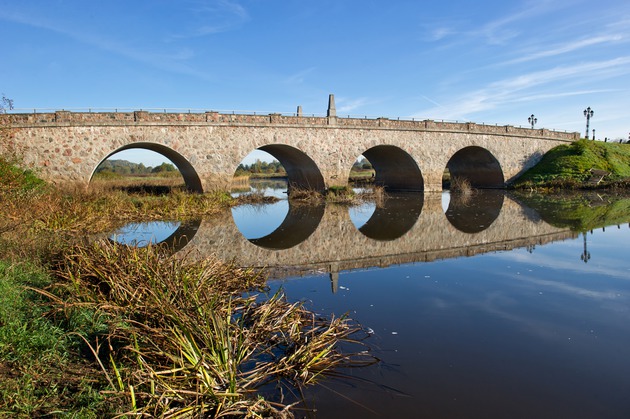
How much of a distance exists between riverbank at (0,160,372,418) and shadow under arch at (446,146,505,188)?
1123 inches

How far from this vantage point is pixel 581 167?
2966 cm

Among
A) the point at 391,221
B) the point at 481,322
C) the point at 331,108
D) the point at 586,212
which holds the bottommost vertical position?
the point at 481,322

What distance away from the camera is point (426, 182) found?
2827cm

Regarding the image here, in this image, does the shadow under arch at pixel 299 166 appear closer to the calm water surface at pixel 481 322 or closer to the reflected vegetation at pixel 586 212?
the reflected vegetation at pixel 586 212

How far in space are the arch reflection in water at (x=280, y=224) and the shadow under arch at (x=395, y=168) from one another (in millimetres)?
9084

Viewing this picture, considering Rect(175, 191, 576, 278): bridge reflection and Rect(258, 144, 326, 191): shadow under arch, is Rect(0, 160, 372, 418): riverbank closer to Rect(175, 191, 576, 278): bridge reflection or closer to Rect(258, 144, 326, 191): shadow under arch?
Rect(175, 191, 576, 278): bridge reflection

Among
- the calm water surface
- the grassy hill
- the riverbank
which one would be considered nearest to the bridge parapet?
the grassy hill

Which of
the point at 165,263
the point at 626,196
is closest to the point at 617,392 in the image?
the point at 165,263

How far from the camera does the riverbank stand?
10.8 ft

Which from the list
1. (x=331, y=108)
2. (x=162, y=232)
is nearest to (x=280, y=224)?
(x=162, y=232)

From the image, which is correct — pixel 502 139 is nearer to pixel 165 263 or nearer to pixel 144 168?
pixel 165 263

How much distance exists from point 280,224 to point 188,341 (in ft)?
38.3

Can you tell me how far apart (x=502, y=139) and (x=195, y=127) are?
71.6 feet

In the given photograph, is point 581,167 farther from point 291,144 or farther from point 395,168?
point 291,144
